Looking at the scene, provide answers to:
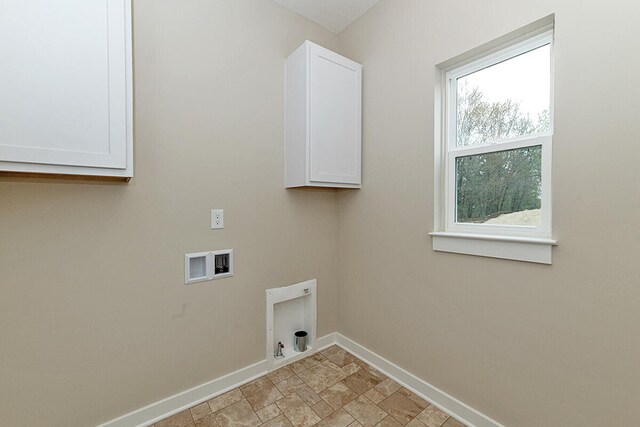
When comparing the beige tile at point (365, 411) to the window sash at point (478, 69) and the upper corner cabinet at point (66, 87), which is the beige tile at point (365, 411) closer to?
the window sash at point (478, 69)

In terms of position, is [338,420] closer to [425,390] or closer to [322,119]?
[425,390]

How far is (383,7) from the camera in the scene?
1965 mm

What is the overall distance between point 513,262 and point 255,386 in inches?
68.0

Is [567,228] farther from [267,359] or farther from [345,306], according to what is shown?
[267,359]

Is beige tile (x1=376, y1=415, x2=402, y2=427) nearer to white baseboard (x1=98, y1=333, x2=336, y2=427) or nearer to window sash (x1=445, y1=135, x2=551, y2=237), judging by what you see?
white baseboard (x1=98, y1=333, x2=336, y2=427)

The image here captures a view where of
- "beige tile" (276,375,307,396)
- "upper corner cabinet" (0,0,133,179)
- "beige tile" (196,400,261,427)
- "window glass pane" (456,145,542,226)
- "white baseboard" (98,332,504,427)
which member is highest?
"upper corner cabinet" (0,0,133,179)

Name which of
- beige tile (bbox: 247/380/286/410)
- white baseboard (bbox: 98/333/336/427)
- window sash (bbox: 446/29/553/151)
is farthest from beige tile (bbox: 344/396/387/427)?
window sash (bbox: 446/29/553/151)

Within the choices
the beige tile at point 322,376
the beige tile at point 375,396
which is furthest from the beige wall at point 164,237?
the beige tile at point 375,396

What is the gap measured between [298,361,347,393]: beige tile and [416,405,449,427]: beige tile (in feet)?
1.79

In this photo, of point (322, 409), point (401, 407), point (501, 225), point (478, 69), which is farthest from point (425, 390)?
point (478, 69)

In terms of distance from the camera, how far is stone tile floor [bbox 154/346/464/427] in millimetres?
1549

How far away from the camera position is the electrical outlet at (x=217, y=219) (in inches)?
68.6

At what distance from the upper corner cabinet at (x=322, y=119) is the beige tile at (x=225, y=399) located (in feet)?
4.64

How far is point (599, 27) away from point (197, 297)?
2.35 m
